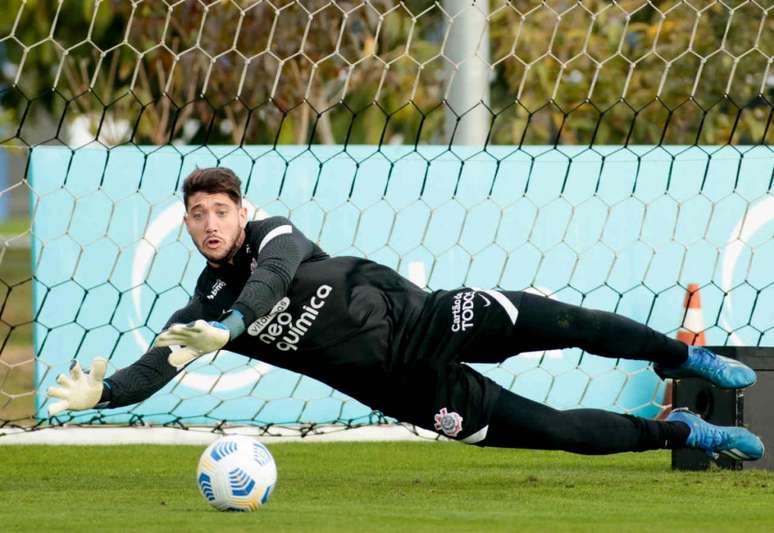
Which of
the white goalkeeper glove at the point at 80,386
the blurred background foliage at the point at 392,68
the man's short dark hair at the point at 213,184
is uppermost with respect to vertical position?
the blurred background foliage at the point at 392,68

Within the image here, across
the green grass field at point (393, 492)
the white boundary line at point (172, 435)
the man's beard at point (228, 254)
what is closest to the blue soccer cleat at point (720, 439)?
the green grass field at point (393, 492)

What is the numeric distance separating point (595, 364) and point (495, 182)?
1268 mm

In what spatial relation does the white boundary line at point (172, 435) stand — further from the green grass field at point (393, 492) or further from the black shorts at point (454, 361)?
the black shorts at point (454, 361)

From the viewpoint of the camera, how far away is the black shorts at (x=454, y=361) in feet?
23.7

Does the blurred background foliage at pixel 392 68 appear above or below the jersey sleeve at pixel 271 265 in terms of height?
above

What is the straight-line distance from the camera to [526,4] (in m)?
16.7

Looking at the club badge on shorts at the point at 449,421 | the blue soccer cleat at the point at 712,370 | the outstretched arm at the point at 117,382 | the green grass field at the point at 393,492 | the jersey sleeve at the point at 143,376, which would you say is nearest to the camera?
the green grass field at the point at 393,492

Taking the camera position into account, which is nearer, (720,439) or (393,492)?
(393,492)

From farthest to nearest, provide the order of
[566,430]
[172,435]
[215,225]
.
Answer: [172,435] → [566,430] → [215,225]

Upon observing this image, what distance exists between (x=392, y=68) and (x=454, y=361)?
9.56m

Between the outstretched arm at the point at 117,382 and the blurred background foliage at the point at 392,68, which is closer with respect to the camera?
the outstretched arm at the point at 117,382

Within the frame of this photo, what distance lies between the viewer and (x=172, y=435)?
9844mm

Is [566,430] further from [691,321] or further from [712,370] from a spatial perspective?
[691,321]

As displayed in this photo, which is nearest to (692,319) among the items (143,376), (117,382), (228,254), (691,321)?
(691,321)
